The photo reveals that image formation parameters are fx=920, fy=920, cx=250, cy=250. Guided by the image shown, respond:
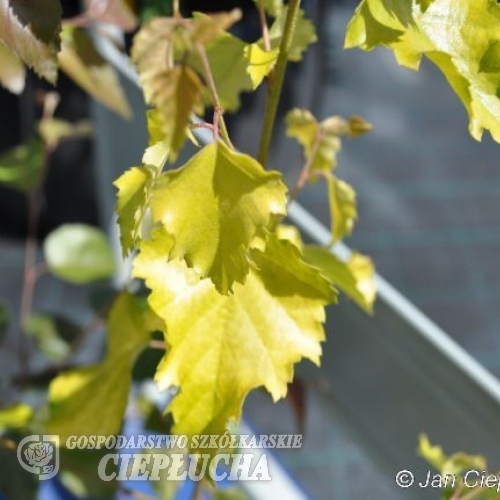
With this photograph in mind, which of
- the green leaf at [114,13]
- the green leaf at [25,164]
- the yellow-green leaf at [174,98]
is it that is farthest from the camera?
the green leaf at [25,164]

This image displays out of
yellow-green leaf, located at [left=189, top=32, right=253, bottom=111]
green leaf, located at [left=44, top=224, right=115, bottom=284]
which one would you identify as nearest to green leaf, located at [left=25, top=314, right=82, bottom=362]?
green leaf, located at [left=44, top=224, right=115, bottom=284]

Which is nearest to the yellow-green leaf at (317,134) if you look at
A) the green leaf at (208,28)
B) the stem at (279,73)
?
the stem at (279,73)

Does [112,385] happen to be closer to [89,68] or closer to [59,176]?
[89,68]

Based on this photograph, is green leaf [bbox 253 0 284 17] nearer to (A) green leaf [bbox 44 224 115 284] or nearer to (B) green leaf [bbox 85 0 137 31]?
(B) green leaf [bbox 85 0 137 31]

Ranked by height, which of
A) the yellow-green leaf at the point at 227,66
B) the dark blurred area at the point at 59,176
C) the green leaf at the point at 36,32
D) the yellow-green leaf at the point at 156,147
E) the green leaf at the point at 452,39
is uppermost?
the green leaf at the point at 452,39

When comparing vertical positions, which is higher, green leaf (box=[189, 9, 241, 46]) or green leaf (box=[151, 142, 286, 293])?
green leaf (box=[189, 9, 241, 46])

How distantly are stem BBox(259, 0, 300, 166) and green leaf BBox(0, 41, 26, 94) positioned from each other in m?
0.17

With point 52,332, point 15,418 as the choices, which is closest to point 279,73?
point 15,418

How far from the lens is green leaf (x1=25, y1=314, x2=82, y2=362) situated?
2.61ft

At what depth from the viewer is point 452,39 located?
1.11 ft

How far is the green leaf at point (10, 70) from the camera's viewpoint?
0.48 metres

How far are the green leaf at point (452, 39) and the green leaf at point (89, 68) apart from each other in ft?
0.97

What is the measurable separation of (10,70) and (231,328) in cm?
22

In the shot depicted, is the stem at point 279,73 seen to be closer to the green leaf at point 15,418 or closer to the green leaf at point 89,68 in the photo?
the green leaf at point 89,68
